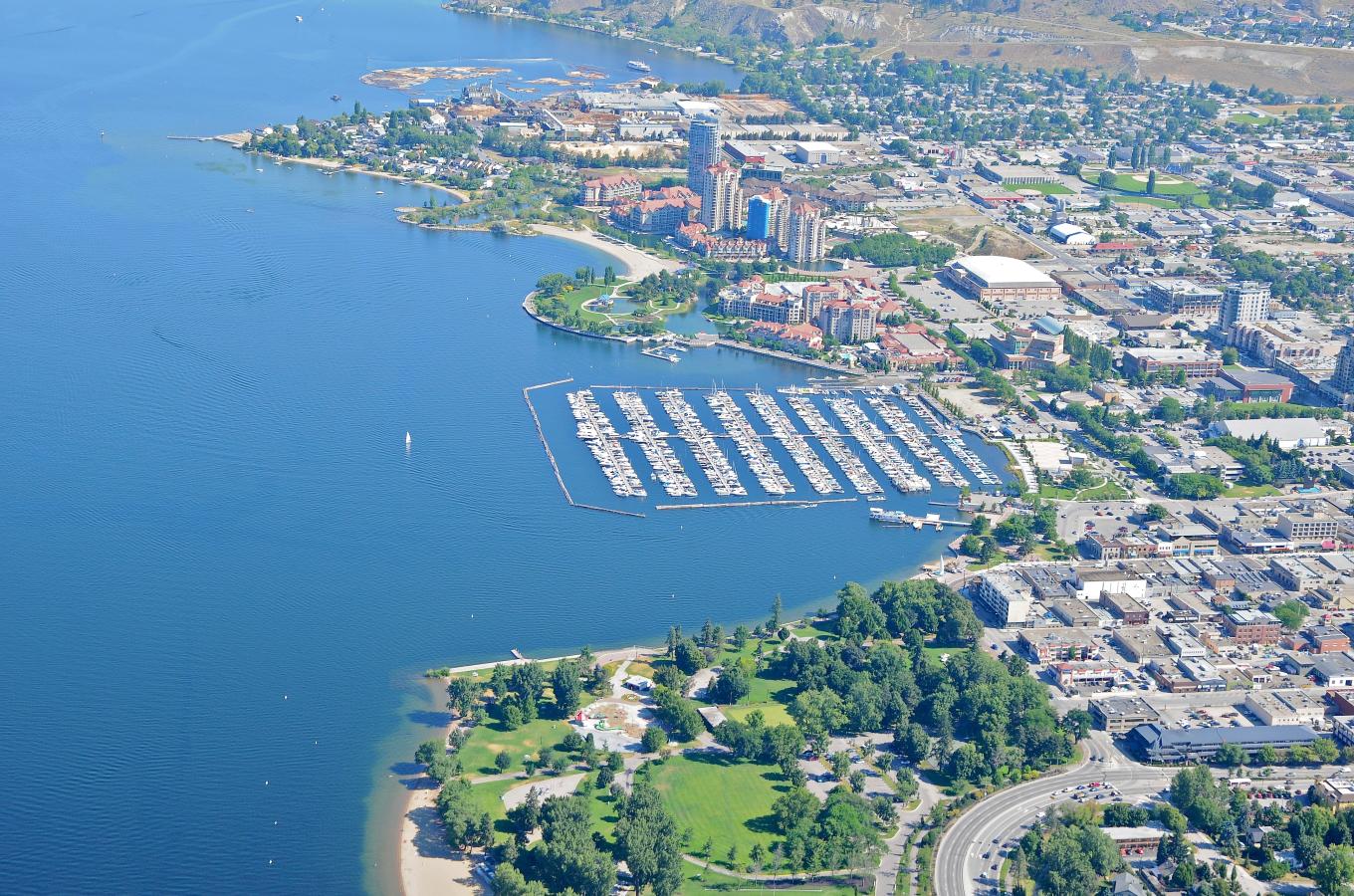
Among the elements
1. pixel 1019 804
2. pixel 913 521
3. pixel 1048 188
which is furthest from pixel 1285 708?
pixel 1048 188

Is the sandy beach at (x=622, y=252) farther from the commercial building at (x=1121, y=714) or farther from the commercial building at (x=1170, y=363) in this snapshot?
the commercial building at (x=1121, y=714)

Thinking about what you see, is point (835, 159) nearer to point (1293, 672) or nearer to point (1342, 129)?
point (1342, 129)

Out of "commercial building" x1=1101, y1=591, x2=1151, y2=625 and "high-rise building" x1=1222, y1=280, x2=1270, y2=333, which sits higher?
→ "high-rise building" x1=1222, y1=280, x2=1270, y2=333

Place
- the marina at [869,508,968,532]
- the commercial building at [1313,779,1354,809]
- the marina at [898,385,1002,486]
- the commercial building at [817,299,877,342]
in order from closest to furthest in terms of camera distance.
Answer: the commercial building at [1313,779,1354,809] → the marina at [869,508,968,532] → the marina at [898,385,1002,486] → the commercial building at [817,299,877,342]

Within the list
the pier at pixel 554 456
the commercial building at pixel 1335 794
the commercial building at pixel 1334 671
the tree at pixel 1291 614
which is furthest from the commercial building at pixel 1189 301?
the commercial building at pixel 1335 794

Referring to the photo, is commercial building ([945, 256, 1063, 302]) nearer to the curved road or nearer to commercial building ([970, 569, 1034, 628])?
commercial building ([970, 569, 1034, 628])

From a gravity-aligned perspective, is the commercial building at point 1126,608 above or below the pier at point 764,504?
above

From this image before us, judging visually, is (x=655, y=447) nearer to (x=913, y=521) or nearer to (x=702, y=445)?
(x=702, y=445)

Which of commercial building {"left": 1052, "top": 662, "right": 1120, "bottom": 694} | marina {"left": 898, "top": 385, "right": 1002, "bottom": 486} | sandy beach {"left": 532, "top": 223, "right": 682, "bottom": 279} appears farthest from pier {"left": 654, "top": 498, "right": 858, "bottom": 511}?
sandy beach {"left": 532, "top": 223, "right": 682, "bottom": 279}
